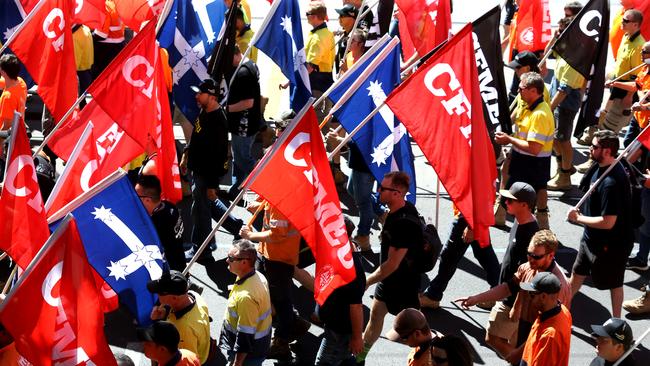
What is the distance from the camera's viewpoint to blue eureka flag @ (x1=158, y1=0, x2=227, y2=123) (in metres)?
11.9

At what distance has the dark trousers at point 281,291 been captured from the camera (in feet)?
32.0

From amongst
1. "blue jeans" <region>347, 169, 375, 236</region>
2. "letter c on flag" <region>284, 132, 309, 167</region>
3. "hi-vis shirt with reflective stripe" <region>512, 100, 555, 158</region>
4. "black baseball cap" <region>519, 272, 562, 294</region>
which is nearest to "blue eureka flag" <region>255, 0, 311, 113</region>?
"blue jeans" <region>347, 169, 375, 236</region>

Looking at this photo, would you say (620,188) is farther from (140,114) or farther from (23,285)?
(23,285)

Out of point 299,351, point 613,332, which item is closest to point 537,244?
point 613,332

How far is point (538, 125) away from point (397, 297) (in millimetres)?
2876

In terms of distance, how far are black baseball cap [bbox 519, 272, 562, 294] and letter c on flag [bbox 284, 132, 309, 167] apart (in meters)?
1.82

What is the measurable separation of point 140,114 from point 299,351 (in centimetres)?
241

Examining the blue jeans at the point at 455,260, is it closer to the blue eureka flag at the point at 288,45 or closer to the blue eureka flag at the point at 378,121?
the blue eureka flag at the point at 378,121

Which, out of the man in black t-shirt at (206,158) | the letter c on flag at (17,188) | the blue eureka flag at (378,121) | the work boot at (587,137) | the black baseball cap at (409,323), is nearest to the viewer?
the black baseball cap at (409,323)

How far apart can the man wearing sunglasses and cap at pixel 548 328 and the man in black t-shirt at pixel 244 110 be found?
196 inches

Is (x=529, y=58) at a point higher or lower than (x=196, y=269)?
higher

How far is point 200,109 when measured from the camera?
1172cm

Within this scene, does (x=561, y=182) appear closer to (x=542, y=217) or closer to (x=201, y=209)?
(x=542, y=217)

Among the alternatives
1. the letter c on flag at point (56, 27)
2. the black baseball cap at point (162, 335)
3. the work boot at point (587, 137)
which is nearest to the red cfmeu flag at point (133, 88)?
the letter c on flag at point (56, 27)
